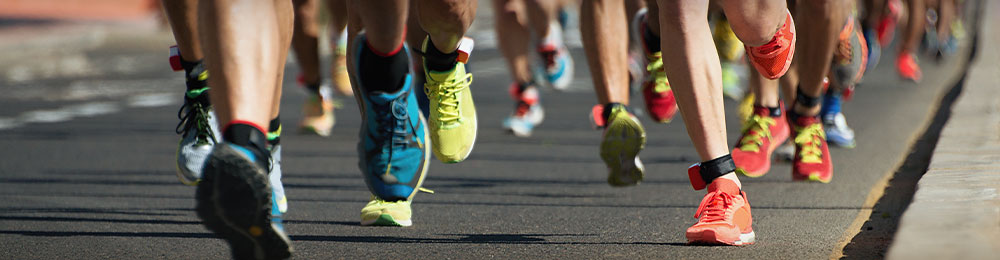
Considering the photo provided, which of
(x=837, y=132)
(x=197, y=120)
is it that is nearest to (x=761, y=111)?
(x=837, y=132)

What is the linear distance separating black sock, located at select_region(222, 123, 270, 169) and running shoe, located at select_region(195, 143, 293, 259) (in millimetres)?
80

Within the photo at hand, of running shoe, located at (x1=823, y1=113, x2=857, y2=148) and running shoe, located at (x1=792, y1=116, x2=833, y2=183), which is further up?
running shoe, located at (x1=792, y1=116, x2=833, y2=183)

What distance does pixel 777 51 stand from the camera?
4.13m

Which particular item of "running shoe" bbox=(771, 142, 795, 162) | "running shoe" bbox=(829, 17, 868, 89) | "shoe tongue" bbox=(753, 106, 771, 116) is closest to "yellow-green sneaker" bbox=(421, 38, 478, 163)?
"shoe tongue" bbox=(753, 106, 771, 116)

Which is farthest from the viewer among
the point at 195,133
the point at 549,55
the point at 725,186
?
the point at 549,55

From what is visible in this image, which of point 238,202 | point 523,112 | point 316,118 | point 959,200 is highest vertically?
point 238,202

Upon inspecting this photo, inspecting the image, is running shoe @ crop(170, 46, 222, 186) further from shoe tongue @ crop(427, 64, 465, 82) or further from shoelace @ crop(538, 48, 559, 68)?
shoelace @ crop(538, 48, 559, 68)

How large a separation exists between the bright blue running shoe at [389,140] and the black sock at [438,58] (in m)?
0.25

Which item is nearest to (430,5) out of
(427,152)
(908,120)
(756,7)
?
(427,152)

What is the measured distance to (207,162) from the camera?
9.82 ft

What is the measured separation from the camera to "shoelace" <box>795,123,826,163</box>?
545 cm

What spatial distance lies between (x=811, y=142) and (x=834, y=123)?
1.69 meters

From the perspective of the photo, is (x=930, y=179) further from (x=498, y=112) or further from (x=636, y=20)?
(x=498, y=112)

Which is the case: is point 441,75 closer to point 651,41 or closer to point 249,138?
point 249,138
